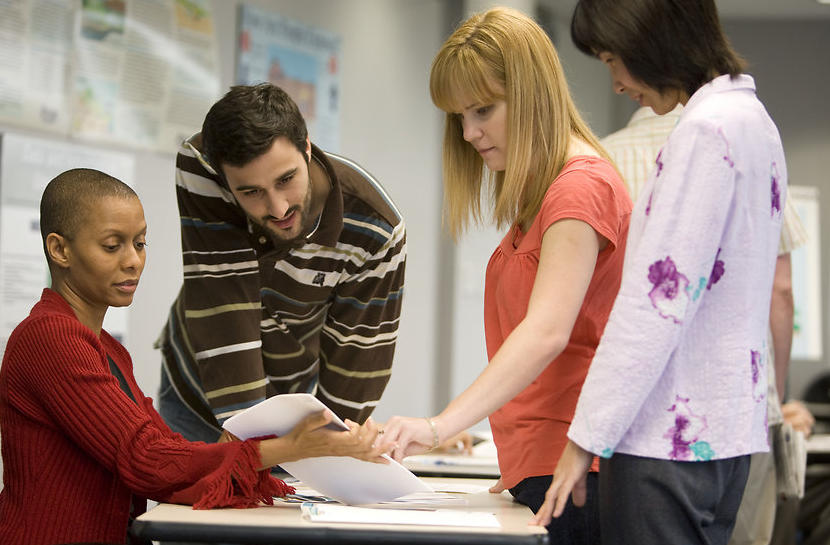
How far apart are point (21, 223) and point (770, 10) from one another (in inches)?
192

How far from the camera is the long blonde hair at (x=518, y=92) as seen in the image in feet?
4.65

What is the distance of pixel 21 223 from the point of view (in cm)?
285

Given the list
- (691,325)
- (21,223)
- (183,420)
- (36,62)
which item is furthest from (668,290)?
(36,62)

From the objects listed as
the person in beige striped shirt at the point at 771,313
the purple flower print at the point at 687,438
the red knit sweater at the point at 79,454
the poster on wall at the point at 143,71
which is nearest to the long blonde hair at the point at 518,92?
the purple flower print at the point at 687,438

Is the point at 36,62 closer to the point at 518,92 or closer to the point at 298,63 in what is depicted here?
the point at 298,63

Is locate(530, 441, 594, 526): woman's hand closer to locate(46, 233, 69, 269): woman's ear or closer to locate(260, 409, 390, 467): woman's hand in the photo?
locate(260, 409, 390, 467): woman's hand

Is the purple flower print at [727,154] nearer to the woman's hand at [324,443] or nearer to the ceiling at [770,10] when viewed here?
the woman's hand at [324,443]

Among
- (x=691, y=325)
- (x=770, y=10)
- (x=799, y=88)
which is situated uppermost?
(x=770, y=10)

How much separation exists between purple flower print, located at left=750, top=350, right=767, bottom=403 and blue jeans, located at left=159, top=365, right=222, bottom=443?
131cm

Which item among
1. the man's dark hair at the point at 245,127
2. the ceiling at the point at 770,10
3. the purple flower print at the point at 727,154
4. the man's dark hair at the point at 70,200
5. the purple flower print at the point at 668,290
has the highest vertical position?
the ceiling at the point at 770,10

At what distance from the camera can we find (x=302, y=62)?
159 inches

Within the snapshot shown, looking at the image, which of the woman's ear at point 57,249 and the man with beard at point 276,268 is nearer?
the woman's ear at point 57,249

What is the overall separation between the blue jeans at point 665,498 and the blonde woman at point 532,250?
17 cm

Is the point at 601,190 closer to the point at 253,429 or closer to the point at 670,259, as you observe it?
the point at 670,259
